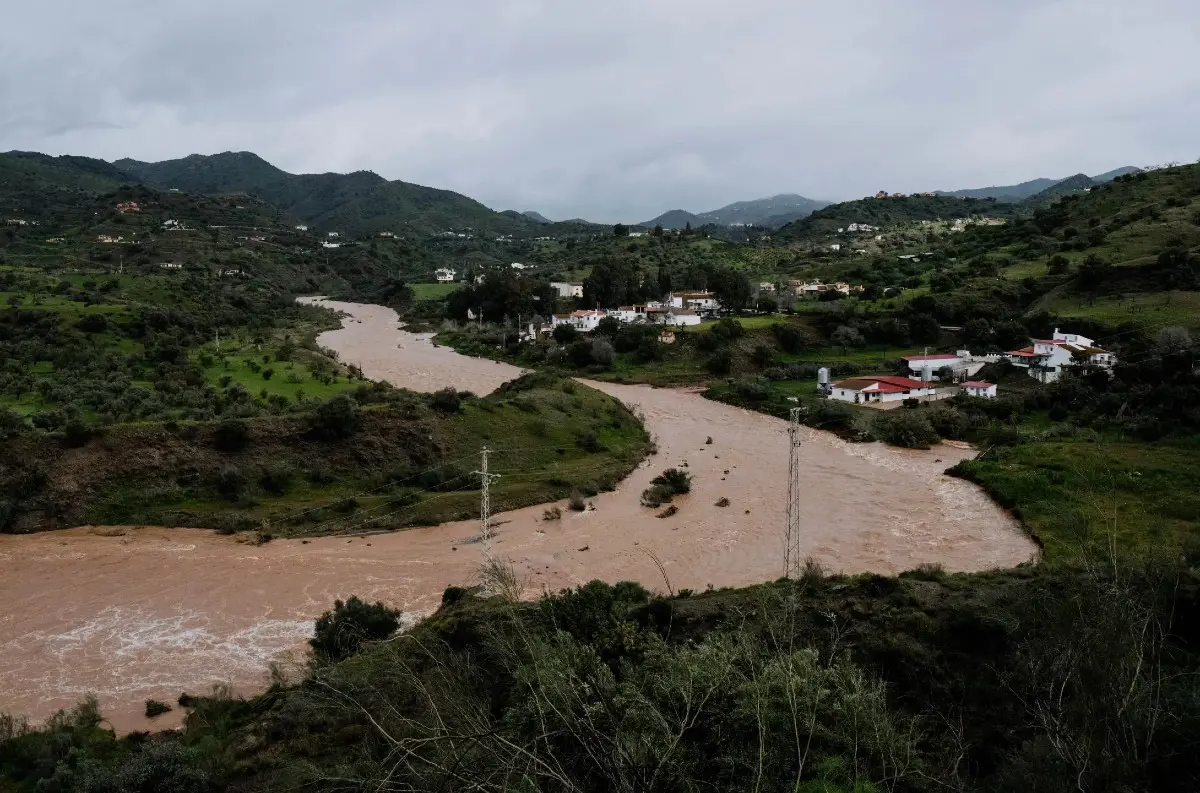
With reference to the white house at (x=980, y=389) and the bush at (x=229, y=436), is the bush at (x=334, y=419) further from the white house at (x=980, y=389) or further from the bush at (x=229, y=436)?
the white house at (x=980, y=389)

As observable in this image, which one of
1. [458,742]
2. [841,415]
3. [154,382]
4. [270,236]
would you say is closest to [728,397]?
[841,415]

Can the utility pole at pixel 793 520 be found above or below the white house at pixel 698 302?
below

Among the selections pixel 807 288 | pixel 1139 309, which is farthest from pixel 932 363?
pixel 807 288

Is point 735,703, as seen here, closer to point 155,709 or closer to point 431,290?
point 155,709

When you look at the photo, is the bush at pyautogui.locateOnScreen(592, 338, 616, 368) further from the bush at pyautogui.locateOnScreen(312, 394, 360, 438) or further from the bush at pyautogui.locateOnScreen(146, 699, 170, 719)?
the bush at pyautogui.locateOnScreen(146, 699, 170, 719)

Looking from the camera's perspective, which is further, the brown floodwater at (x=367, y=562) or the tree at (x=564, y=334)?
the tree at (x=564, y=334)

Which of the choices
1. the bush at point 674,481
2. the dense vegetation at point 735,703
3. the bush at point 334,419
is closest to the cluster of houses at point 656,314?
the bush at point 674,481

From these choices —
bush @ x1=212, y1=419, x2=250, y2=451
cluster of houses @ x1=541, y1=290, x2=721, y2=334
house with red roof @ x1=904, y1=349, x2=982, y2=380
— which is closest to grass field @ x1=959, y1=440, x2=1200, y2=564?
house with red roof @ x1=904, y1=349, x2=982, y2=380
